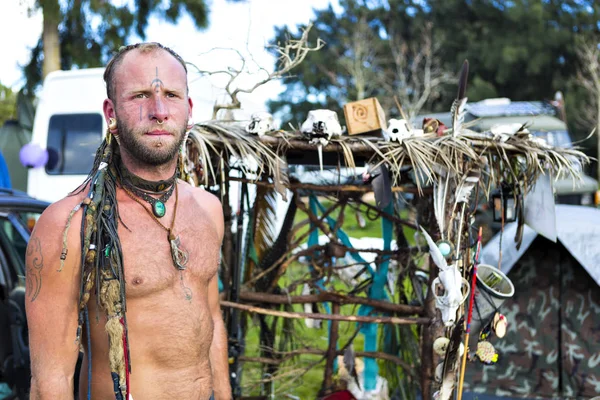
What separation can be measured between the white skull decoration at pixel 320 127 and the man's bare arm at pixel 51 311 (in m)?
1.71

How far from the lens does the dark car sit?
137 inches

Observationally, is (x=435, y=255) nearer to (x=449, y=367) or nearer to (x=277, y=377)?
(x=449, y=367)

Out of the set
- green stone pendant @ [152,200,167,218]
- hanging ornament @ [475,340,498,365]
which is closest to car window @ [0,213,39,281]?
green stone pendant @ [152,200,167,218]

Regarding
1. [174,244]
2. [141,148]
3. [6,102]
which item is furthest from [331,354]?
[6,102]

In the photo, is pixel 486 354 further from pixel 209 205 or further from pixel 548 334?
pixel 548 334

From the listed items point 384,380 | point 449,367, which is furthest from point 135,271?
point 384,380

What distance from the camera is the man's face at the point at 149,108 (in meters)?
2.06

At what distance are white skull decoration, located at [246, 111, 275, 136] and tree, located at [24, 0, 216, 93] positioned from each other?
9.09m

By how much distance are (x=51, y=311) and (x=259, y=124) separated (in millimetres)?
1838

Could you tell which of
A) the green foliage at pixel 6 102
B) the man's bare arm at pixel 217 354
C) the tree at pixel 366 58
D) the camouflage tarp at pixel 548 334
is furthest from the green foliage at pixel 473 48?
the man's bare arm at pixel 217 354

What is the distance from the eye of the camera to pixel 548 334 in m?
5.11

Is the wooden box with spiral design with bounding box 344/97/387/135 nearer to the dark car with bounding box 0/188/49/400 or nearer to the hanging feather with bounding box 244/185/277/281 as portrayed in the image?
the hanging feather with bounding box 244/185/277/281

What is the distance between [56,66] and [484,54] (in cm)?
1803

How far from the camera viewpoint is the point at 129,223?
2.14 meters
